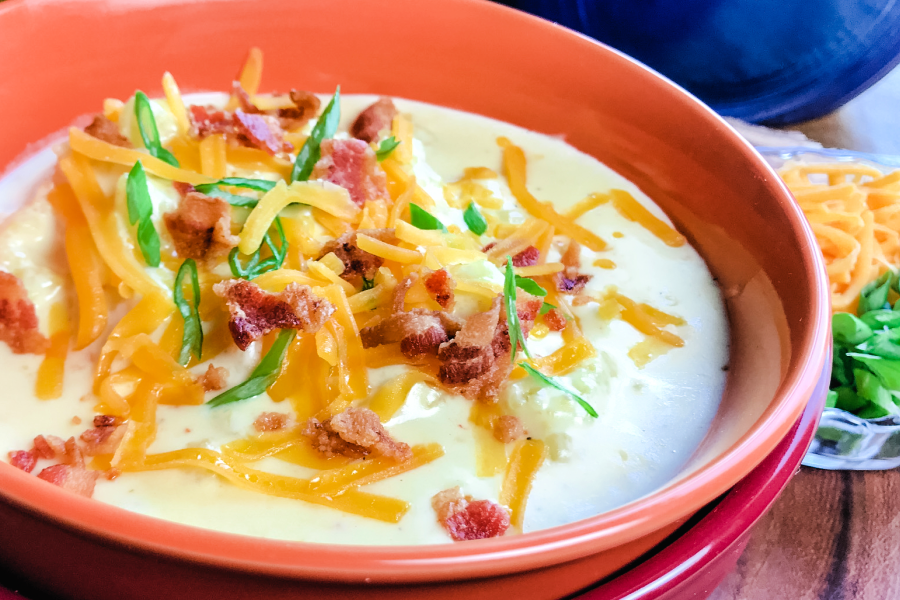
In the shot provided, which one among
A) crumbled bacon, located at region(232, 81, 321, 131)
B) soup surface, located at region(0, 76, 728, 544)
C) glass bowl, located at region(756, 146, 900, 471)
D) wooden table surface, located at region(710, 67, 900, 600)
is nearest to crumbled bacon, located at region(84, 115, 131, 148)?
soup surface, located at region(0, 76, 728, 544)

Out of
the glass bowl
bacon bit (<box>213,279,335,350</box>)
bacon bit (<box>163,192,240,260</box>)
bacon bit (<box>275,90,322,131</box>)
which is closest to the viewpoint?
bacon bit (<box>213,279,335,350</box>)

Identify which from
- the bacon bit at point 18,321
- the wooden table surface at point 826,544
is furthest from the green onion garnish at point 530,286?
the bacon bit at point 18,321

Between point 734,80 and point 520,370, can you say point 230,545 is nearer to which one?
point 520,370

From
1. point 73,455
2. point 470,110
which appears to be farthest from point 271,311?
point 470,110

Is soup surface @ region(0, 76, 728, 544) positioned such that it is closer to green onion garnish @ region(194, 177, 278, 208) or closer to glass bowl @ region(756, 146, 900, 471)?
green onion garnish @ region(194, 177, 278, 208)

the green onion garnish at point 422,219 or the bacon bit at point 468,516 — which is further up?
the green onion garnish at point 422,219

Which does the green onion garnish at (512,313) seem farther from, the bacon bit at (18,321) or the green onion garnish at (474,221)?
the bacon bit at (18,321)

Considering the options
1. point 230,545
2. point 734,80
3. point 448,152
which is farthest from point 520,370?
point 734,80
